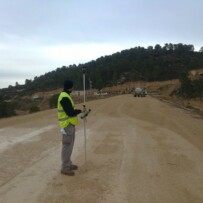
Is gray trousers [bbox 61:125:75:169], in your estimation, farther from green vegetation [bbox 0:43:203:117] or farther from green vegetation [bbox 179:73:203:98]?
green vegetation [bbox 0:43:203:117]

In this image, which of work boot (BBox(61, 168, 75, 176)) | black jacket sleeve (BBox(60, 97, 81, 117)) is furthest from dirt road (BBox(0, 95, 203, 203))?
black jacket sleeve (BBox(60, 97, 81, 117))

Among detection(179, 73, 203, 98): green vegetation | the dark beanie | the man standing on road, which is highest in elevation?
the dark beanie

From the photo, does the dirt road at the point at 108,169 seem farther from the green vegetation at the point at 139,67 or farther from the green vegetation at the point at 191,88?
the green vegetation at the point at 139,67

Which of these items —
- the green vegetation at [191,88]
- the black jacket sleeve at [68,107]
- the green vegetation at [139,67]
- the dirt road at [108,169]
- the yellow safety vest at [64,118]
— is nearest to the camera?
the dirt road at [108,169]

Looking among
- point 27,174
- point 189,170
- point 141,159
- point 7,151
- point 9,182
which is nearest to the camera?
point 9,182

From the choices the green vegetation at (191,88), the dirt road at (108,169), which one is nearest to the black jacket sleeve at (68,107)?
→ the dirt road at (108,169)

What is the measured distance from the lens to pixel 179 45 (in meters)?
166

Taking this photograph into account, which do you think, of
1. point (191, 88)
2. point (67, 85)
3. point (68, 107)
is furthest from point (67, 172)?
point (191, 88)

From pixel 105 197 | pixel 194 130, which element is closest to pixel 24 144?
pixel 105 197

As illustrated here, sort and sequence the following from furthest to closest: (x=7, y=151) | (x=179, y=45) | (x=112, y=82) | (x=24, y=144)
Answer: (x=179, y=45), (x=112, y=82), (x=24, y=144), (x=7, y=151)

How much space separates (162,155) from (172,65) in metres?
121

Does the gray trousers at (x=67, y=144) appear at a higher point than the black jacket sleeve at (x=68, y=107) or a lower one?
lower

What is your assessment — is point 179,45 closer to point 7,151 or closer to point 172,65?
point 172,65

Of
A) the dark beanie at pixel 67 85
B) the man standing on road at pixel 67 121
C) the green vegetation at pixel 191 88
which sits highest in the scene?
the dark beanie at pixel 67 85
